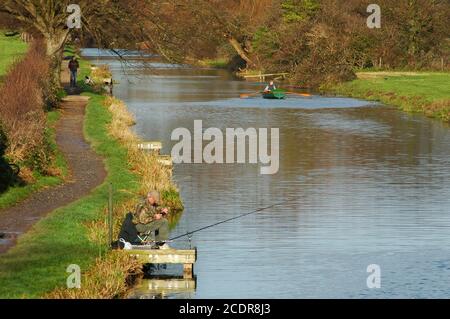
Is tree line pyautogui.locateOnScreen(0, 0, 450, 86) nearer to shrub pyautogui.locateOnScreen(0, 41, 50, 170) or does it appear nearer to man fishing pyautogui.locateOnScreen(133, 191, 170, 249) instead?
shrub pyautogui.locateOnScreen(0, 41, 50, 170)

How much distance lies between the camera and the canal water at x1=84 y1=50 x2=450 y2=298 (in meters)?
24.6

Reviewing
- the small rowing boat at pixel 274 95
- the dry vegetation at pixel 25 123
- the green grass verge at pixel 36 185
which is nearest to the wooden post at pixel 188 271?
the green grass verge at pixel 36 185

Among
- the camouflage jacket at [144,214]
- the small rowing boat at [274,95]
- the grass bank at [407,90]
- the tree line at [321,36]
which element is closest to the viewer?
the camouflage jacket at [144,214]

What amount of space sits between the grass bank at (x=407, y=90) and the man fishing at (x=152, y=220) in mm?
42800

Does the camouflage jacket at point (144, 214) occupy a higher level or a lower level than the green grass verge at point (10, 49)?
lower

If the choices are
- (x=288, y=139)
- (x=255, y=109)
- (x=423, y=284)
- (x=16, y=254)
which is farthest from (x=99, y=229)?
(x=255, y=109)

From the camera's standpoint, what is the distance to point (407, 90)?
81938mm

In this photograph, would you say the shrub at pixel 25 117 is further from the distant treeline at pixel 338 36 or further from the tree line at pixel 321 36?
the distant treeline at pixel 338 36

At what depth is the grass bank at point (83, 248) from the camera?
834 inches

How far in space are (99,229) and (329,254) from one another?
5.63m

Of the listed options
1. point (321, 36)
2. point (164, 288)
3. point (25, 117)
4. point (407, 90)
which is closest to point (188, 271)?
point (164, 288)
